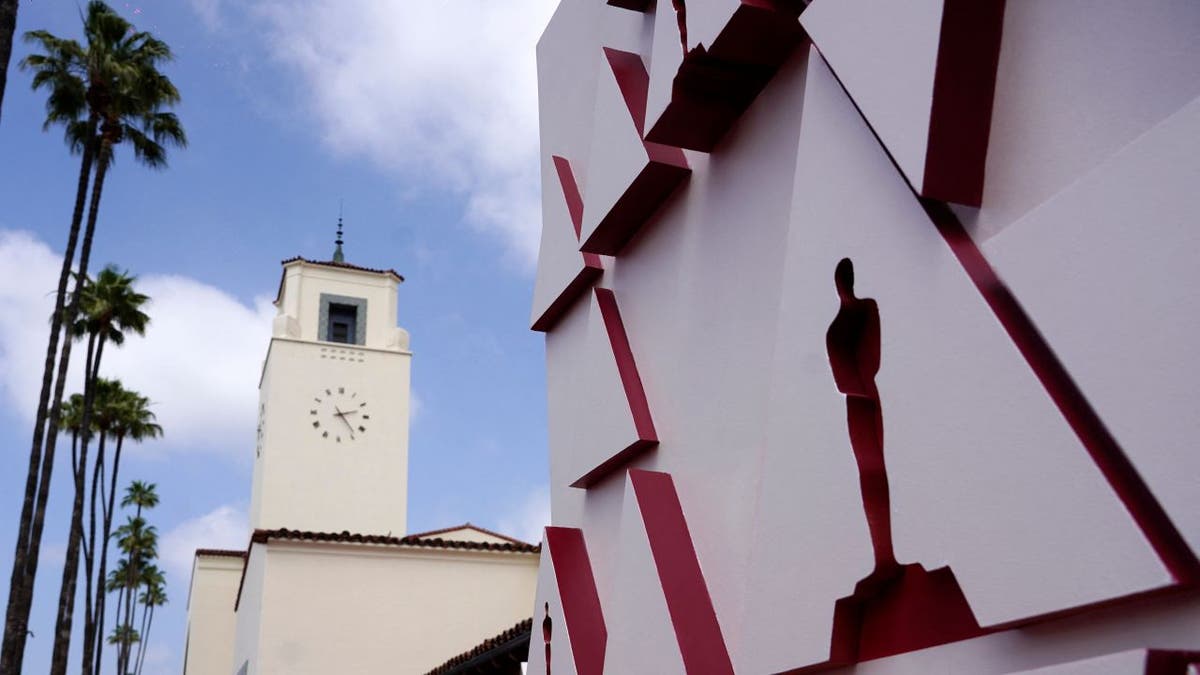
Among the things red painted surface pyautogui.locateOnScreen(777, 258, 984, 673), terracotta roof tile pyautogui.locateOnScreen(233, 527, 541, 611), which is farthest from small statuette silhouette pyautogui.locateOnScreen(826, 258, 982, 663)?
terracotta roof tile pyautogui.locateOnScreen(233, 527, 541, 611)

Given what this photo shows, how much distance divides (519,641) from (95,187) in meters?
16.0

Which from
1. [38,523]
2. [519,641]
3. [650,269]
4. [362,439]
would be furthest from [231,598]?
[650,269]

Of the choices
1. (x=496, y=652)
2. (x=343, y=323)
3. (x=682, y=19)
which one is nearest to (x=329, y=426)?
(x=343, y=323)

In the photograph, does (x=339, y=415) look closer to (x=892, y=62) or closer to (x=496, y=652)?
(x=496, y=652)

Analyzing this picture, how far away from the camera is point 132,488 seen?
2203 inches

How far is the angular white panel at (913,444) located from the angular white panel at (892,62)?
0.15 meters

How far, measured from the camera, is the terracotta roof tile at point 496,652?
1199cm

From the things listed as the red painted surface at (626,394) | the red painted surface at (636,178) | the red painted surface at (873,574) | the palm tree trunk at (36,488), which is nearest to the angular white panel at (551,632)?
the red painted surface at (626,394)

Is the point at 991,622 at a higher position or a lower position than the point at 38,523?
lower

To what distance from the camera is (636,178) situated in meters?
5.66

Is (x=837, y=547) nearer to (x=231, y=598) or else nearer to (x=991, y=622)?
(x=991, y=622)

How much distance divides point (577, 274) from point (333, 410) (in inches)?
965

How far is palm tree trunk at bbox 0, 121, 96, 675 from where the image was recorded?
19.5 meters

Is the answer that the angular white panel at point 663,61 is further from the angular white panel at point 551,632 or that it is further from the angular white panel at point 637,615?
the angular white panel at point 551,632
